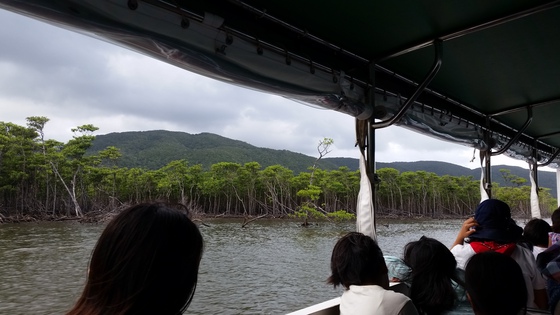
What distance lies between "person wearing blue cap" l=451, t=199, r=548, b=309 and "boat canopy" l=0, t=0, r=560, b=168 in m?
0.81

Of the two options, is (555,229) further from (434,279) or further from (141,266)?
(141,266)

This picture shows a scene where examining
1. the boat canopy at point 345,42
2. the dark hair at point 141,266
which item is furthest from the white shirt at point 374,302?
the boat canopy at point 345,42

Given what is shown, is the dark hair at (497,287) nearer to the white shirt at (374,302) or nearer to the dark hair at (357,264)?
the white shirt at (374,302)

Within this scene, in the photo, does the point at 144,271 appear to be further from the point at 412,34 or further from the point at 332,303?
the point at 412,34

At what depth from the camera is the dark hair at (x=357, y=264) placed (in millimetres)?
1225

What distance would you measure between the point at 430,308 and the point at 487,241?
36 centimetres

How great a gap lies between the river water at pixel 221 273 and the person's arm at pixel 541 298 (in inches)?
173

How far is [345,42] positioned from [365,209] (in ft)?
2.98

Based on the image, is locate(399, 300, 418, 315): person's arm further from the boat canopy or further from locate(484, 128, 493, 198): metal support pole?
locate(484, 128, 493, 198): metal support pole

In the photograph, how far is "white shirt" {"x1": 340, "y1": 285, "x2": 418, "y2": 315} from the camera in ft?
3.68

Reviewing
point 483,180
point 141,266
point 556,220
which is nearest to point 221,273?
point 483,180

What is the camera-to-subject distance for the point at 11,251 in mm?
14867

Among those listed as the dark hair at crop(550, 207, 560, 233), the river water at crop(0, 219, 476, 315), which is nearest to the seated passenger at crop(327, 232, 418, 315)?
the dark hair at crop(550, 207, 560, 233)

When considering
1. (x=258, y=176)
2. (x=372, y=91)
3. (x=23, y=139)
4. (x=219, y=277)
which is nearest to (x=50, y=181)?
(x=23, y=139)
